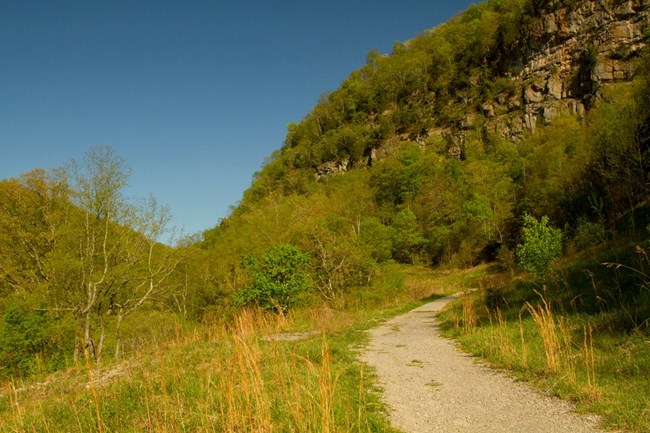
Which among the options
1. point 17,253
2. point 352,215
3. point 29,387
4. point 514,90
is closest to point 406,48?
point 514,90

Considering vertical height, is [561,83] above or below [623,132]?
above

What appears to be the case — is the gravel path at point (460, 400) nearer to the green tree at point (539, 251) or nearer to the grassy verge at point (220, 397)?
the grassy verge at point (220, 397)

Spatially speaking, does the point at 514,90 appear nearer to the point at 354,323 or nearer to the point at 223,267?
the point at 223,267

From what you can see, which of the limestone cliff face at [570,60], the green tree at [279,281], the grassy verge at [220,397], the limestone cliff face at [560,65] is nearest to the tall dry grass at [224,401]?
the grassy verge at [220,397]

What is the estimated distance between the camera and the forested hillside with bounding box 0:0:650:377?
20.3 m

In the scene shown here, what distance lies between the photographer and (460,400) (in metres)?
5.23

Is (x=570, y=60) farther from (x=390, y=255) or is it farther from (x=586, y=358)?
(x=586, y=358)

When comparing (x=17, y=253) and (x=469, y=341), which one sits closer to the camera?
(x=469, y=341)

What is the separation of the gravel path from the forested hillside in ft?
11.4

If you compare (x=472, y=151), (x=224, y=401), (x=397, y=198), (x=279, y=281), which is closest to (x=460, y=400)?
(x=224, y=401)

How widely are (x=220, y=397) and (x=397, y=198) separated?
6151 centimetres

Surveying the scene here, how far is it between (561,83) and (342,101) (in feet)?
171

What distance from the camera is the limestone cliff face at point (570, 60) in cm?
5656

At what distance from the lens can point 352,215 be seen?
54344 millimetres
